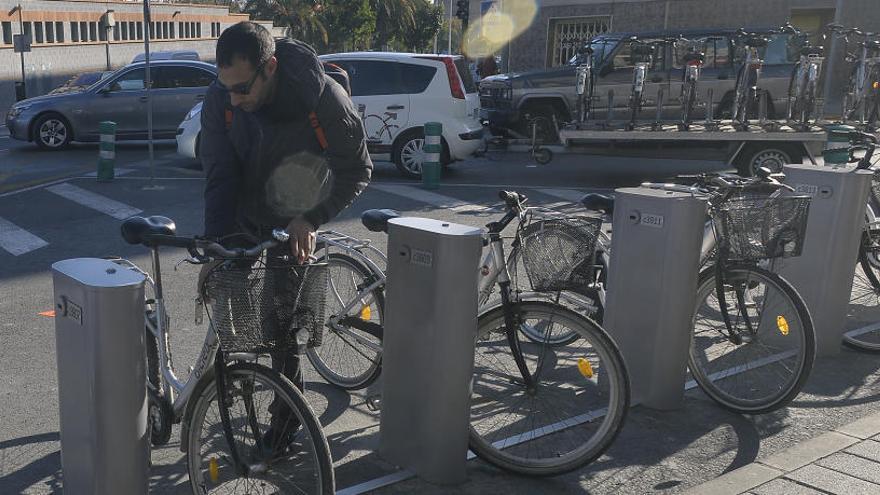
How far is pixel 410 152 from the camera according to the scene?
13.2 metres

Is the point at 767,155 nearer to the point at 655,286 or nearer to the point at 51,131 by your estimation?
the point at 655,286

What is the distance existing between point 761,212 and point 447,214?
6070 mm

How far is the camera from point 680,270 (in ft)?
15.1

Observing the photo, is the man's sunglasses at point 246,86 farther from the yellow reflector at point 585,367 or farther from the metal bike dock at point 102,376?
the yellow reflector at point 585,367

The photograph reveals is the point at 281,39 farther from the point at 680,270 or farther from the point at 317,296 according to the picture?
the point at 680,270

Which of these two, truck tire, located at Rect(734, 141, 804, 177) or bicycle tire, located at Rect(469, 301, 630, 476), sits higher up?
truck tire, located at Rect(734, 141, 804, 177)

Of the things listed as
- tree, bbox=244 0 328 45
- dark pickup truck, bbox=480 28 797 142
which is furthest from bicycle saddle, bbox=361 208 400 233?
tree, bbox=244 0 328 45

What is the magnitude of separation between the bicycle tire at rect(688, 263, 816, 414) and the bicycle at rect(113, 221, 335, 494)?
2363 millimetres

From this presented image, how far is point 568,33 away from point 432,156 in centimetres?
2110

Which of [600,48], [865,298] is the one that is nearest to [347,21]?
[600,48]

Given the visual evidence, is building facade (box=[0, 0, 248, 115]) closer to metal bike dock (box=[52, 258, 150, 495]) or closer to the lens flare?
the lens flare

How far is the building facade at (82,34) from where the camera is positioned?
109ft

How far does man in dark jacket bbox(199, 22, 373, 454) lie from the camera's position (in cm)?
361

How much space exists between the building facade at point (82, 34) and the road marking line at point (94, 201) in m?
19.0
